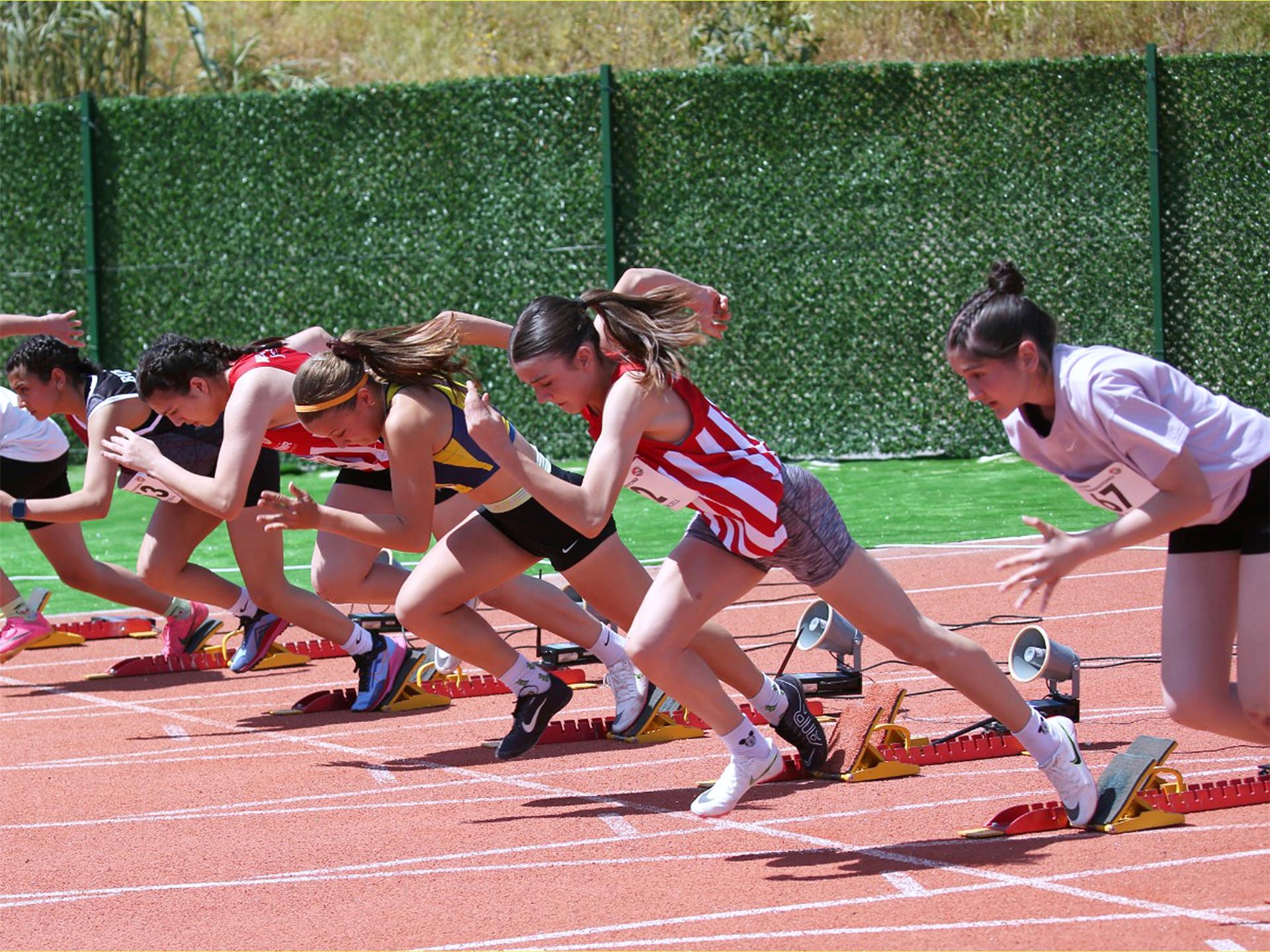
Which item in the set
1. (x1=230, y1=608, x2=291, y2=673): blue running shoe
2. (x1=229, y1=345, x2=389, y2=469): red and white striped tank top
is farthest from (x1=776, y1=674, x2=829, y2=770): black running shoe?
(x1=230, y1=608, x2=291, y2=673): blue running shoe

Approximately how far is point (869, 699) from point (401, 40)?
2047cm

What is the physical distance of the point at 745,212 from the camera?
1573 cm

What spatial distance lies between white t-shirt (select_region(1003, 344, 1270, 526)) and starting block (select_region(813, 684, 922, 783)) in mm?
1499

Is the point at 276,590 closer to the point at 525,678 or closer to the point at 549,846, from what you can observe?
the point at 525,678

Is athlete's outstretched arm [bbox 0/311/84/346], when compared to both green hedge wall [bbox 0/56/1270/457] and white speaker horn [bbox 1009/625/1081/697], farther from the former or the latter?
green hedge wall [bbox 0/56/1270/457]

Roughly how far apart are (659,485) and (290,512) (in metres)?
1.21

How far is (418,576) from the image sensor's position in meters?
6.07

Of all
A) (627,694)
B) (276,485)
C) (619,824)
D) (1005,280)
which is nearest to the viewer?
(1005,280)

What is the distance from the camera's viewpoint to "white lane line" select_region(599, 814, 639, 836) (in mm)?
5078

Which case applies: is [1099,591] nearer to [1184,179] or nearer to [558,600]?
[558,600]

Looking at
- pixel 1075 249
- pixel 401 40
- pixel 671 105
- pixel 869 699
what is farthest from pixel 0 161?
pixel 869 699

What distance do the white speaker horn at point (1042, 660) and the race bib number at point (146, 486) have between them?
3.29 m

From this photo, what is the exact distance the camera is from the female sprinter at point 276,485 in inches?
253

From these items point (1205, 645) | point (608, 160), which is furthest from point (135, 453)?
point (608, 160)
